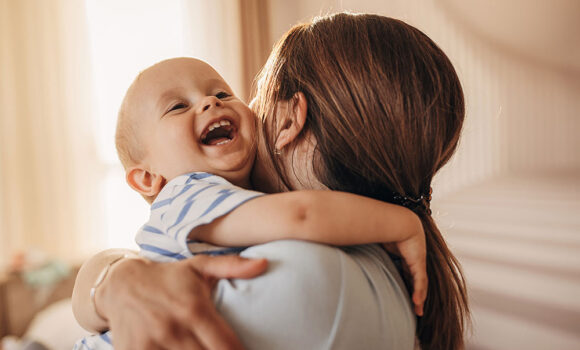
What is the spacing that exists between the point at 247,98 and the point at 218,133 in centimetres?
286

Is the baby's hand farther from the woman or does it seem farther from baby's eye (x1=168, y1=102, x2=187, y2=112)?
baby's eye (x1=168, y1=102, x2=187, y2=112)

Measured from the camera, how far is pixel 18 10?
9.48 ft

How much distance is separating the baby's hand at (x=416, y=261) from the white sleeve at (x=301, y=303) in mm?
168

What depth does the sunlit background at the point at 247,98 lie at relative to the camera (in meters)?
1.78

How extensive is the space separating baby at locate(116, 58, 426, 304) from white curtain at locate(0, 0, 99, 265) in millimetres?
2270

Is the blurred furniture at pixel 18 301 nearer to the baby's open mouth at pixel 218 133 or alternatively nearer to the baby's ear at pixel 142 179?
the baby's ear at pixel 142 179

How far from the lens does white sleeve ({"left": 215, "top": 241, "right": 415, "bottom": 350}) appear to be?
2.03ft

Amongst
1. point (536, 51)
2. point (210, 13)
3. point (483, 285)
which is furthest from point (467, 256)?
point (210, 13)

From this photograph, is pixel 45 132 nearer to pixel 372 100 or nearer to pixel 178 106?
pixel 178 106

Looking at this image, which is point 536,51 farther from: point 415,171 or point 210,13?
point 210,13

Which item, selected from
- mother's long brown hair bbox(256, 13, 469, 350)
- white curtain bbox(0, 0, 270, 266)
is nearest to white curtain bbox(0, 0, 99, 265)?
white curtain bbox(0, 0, 270, 266)

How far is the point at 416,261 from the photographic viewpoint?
2.68ft

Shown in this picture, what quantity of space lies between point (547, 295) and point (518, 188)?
469 mm

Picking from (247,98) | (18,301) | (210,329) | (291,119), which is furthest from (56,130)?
(210,329)
